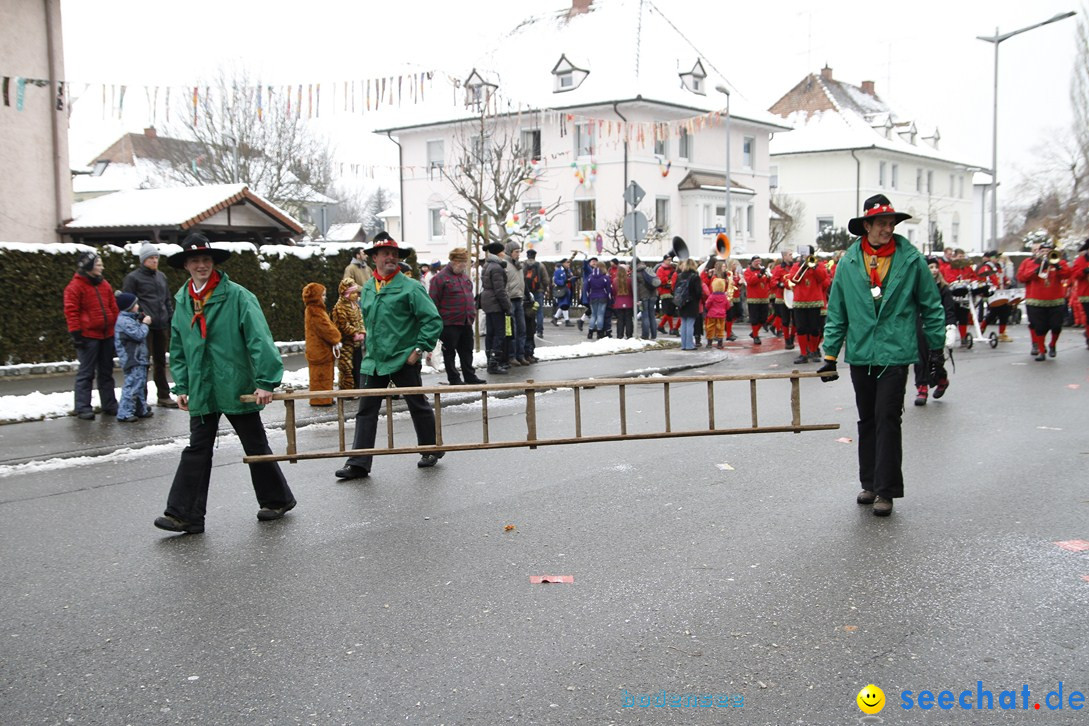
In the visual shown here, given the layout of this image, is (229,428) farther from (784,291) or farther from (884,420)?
(784,291)

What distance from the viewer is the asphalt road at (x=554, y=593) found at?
3.96m

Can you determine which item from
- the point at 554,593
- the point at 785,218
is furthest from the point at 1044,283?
the point at 785,218

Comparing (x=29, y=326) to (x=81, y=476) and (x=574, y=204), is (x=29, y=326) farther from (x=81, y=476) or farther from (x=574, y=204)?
(x=574, y=204)

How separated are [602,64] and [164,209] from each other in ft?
89.3

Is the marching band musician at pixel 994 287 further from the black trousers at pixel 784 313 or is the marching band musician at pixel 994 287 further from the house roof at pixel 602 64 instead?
the house roof at pixel 602 64

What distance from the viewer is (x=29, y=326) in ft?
49.6

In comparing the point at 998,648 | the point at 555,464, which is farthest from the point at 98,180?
the point at 998,648

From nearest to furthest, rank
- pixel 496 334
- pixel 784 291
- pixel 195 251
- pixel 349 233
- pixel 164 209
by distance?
pixel 195 251 → pixel 496 334 → pixel 784 291 → pixel 164 209 → pixel 349 233

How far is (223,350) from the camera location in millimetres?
6523

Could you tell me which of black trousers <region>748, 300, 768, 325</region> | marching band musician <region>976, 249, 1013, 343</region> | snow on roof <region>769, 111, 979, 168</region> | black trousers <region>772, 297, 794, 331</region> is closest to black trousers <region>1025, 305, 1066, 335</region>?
marching band musician <region>976, 249, 1013, 343</region>

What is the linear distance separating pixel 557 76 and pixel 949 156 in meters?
34.0

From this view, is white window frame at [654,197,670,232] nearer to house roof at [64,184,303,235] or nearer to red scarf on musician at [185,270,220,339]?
house roof at [64,184,303,235]

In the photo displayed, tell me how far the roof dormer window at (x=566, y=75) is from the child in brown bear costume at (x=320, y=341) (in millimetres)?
36424

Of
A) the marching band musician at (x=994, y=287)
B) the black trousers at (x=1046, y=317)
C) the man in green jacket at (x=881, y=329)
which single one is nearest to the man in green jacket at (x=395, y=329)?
the man in green jacket at (x=881, y=329)
